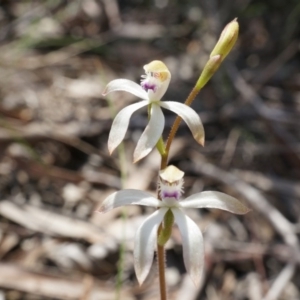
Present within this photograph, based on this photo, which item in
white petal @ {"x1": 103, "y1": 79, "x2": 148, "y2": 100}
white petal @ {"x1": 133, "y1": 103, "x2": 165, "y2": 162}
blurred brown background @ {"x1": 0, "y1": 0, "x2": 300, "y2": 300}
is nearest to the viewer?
white petal @ {"x1": 133, "y1": 103, "x2": 165, "y2": 162}

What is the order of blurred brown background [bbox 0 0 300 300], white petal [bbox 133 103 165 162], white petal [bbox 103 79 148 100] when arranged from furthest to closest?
blurred brown background [bbox 0 0 300 300]
white petal [bbox 103 79 148 100]
white petal [bbox 133 103 165 162]

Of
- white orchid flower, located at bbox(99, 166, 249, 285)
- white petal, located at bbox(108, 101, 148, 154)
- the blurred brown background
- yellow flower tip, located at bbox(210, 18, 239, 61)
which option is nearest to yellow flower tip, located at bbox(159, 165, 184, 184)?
white orchid flower, located at bbox(99, 166, 249, 285)

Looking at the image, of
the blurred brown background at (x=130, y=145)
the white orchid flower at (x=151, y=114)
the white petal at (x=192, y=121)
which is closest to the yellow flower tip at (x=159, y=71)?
the white orchid flower at (x=151, y=114)

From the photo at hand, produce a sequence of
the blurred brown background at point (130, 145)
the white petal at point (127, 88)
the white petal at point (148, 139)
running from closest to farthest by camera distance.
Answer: the white petal at point (148, 139), the white petal at point (127, 88), the blurred brown background at point (130, 145)

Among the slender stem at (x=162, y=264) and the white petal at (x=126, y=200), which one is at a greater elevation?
the white petal at (x=126, y=200)

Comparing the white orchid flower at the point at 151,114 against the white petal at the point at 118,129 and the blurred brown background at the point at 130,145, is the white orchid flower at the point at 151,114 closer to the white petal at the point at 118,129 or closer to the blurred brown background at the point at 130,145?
the white petal at the point at 118,129

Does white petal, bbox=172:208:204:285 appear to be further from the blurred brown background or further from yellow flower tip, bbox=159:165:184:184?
the blurred brown background

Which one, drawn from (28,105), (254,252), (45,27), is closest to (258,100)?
(254,252)

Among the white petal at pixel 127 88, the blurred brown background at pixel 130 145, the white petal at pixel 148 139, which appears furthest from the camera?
the blurred brown background at pixel 130 145
